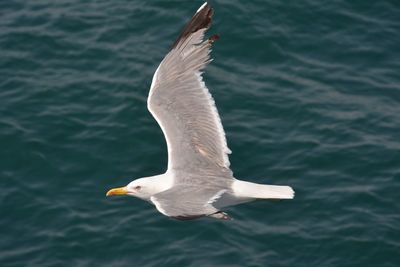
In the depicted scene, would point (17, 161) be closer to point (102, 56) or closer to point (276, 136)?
point (102, 56)

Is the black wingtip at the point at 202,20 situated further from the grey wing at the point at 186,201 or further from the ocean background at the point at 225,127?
the ocean background at the point at 225,127

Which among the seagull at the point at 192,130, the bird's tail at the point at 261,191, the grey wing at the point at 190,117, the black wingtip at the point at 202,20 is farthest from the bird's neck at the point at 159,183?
the black wingtip at the point at 202,20

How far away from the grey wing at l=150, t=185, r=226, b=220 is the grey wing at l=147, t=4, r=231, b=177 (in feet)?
2.12

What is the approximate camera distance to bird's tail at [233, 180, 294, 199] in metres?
13.0

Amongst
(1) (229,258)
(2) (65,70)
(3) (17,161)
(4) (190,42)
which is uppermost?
(4) (190,42)

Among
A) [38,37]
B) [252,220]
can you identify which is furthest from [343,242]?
[38,37]

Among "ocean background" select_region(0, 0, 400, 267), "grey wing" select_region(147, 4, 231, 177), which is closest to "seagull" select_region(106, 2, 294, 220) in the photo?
"grey wing" select_region(147, 4, 231, 177)

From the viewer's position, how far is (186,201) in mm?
11914

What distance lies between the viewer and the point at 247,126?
16.3 m

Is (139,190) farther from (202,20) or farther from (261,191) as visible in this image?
(202,20)

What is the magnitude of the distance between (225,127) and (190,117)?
2.79 meters

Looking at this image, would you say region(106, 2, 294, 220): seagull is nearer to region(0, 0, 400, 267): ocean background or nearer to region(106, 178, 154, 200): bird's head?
region(106, 178, 154, 200): bird's head

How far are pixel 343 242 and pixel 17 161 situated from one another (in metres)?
5.75

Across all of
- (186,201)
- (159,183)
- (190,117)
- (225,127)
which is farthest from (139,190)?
(225,127)
